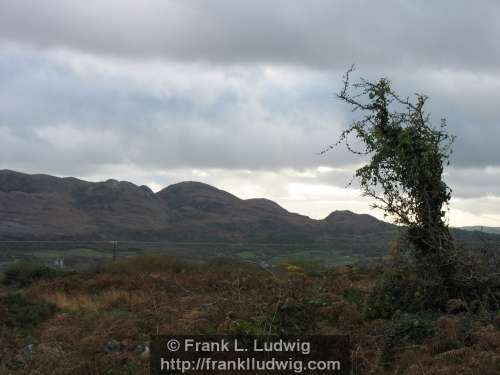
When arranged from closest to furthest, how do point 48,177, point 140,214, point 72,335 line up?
point 72,335 < point 140,214 < point 48,177

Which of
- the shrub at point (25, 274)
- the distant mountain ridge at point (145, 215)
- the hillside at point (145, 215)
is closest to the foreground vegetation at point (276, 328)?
the shrub at point (25, 274)

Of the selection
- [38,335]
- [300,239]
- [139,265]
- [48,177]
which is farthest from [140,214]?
[38,335]

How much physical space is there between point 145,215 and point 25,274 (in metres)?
68.7

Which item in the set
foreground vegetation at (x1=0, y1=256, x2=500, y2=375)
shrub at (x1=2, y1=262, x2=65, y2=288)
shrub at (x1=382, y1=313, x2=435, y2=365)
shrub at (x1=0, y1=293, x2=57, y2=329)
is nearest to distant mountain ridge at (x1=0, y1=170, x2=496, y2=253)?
shrub at (x1=2, y1=262, x2=65, y2=288)

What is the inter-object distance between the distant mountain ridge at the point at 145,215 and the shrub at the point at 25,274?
134ft

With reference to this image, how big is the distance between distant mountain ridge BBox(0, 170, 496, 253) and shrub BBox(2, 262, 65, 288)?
1610 inches

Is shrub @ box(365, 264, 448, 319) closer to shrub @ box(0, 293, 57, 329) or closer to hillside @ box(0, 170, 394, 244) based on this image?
shrub @ box(0, 293, 57, 329)

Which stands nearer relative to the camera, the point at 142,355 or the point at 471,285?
the point at 142,355

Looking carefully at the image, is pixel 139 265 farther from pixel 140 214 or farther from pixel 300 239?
pixel 140 214

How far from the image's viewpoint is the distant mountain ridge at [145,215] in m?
71.2

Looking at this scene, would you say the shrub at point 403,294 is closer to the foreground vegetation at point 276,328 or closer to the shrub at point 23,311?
the foreground vegetation at point 276,328

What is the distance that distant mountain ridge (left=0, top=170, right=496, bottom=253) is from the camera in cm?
7125

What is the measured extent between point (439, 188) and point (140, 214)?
3129 inches

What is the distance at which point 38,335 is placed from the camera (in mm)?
10578
